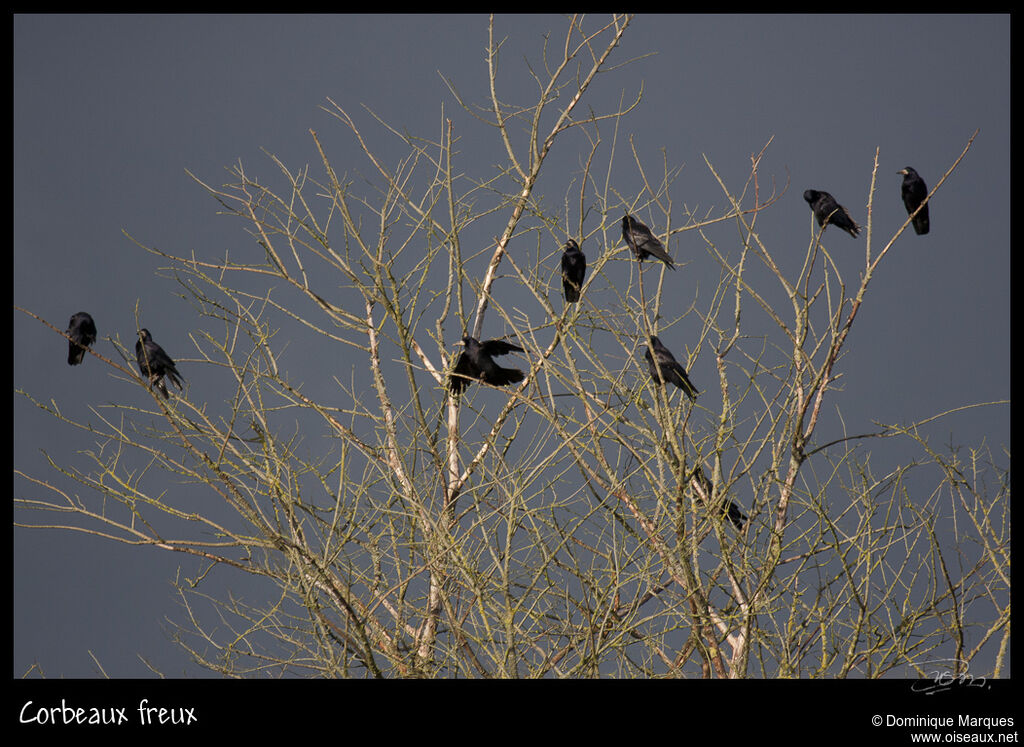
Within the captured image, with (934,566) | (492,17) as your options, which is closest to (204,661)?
(934,566)

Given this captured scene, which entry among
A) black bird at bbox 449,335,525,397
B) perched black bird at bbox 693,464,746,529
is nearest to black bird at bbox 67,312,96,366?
black bird at bbox 449,335,525,397

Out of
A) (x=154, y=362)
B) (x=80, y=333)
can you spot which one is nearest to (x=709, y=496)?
(x=154, y=362)

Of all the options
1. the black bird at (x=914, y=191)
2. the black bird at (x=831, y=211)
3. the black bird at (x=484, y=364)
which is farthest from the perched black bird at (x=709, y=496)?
the black bird at (x=914, y=191)

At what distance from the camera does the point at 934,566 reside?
3.56 meters

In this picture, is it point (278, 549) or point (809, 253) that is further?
point (809, 253)

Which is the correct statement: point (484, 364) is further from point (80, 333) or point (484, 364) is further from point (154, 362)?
point (80, 333)

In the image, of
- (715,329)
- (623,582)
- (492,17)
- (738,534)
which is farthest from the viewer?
(492,17)

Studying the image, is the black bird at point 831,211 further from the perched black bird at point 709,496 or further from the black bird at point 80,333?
the black bird at point 80,333

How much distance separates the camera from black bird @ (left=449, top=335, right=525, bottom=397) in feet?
16.4

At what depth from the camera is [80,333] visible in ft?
24.0

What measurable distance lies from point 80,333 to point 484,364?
361 cm

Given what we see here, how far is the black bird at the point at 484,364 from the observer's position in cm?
499
